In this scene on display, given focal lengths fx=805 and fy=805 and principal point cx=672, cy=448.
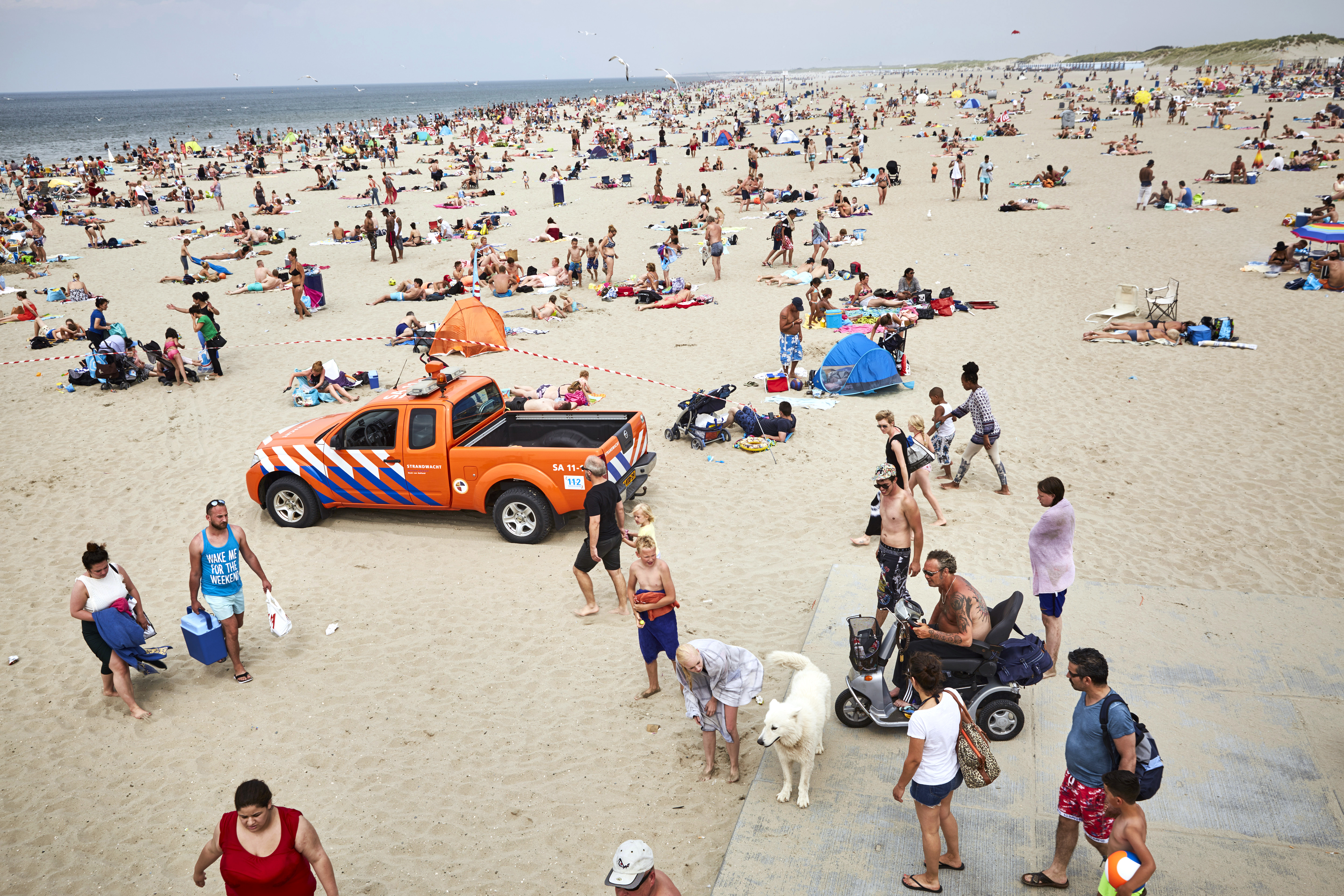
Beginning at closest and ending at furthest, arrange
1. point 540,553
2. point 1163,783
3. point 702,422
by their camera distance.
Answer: point 1163,783 → point 540,553 → point 702,422

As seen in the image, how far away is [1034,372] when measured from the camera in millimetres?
14039

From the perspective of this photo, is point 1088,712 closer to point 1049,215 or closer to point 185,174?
point 1049,215

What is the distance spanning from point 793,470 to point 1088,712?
6919 mm

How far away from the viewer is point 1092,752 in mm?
4215

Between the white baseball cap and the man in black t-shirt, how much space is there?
4.20m

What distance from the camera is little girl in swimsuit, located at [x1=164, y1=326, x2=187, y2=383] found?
15.4 metres

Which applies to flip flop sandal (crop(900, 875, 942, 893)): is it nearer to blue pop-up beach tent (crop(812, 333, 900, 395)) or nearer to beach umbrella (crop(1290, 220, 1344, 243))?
blue pop-up beach tent (crop(812, 333, 900, 395))

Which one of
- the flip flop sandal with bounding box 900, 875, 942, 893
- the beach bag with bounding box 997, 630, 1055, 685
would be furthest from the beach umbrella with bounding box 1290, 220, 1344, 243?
the flip flop sandal with bounding box 900, 875, 942, 893

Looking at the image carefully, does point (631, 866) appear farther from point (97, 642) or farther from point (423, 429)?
point (423, 429)

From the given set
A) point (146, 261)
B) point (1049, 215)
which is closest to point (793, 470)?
point (1049, 215)

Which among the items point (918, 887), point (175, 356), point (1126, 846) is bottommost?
point (918, 887)

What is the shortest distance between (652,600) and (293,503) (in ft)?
19.5

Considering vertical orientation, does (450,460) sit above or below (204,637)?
above

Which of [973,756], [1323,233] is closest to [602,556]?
[973,756]
